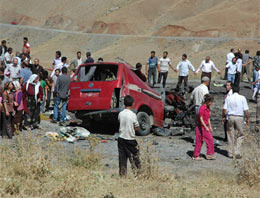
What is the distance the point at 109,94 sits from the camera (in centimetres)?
1308

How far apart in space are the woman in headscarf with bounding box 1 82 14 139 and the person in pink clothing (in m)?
4.68

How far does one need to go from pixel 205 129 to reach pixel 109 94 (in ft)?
10.2

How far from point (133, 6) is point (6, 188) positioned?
7982 cm

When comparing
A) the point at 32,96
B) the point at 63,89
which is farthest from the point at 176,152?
the point at 63,89

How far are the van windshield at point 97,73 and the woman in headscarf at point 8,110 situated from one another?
214 centimetres

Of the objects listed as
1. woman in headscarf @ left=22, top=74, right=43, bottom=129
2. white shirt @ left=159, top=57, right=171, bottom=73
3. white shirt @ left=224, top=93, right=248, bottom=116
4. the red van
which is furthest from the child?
white shirt @ left=159, top=57, right=171, bottom=73

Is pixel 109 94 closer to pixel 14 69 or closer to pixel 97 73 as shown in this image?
pixel 97 73

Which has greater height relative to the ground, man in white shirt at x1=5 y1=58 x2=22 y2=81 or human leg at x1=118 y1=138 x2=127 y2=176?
man in white shirt at x1=5 y1=58 x2=22 y2=81

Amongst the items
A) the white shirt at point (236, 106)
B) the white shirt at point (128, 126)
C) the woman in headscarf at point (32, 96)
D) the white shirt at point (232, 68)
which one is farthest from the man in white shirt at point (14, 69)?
the white shirt at point (232, 68)

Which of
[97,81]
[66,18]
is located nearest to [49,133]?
[97,81]

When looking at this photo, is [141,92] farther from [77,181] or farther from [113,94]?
[77,181]

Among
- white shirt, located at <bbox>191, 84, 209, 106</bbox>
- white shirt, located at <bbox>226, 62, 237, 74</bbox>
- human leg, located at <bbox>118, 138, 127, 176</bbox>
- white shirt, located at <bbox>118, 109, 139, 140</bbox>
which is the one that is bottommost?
human leg, located at <bbox>118, 138, 127, 176</bbox>

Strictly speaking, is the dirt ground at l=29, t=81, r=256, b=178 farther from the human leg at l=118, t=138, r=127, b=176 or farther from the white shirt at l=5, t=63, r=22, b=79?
the white shirt at l=5, t=63, r=22, b=79

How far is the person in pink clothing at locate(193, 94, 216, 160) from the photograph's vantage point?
10945 millimetres
